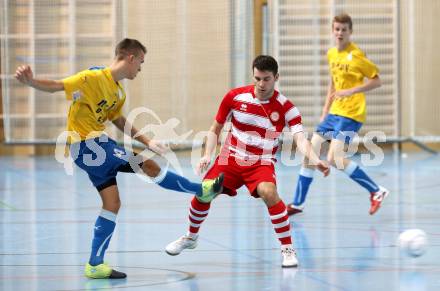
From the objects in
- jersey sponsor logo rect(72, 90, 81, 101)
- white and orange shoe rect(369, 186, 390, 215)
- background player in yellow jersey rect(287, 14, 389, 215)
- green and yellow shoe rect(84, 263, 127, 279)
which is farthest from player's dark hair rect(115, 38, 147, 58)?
white and orange shoe rect(369, 186, 390, 215)

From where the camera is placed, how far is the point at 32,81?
5.33 meters

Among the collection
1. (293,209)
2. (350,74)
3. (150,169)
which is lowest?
(293,209)

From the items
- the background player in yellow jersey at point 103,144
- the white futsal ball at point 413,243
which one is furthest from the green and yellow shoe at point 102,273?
the white futsal ball at point 413,243

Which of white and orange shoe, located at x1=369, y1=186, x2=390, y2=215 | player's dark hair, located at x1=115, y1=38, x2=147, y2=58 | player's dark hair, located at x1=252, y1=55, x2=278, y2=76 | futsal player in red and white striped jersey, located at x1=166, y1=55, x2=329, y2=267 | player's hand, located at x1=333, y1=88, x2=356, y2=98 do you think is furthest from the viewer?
player's hand, located at x1=333, y1=88, x2=356, y2=98

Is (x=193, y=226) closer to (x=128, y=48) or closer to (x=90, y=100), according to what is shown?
(x=90, y=100)

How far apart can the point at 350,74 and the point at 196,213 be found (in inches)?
120

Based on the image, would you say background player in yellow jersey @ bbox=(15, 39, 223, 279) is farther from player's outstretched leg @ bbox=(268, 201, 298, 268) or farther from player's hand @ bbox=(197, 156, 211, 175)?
player's outstretched leg @ bbox=(268, 201, 298, 268)

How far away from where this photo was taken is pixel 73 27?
15.8 m

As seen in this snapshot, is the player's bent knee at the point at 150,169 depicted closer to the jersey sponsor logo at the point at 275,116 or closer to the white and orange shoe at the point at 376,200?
the jersey sponsor logo at the point at 275,116

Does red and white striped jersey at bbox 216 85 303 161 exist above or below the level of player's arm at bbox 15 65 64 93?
below

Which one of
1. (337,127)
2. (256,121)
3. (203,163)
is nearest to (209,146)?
(203,163)

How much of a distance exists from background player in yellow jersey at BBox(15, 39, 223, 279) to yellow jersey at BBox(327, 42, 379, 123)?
316 centimetres

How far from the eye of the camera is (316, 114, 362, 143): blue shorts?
28.6ft

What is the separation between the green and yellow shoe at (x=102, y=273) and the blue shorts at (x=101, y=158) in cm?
48
